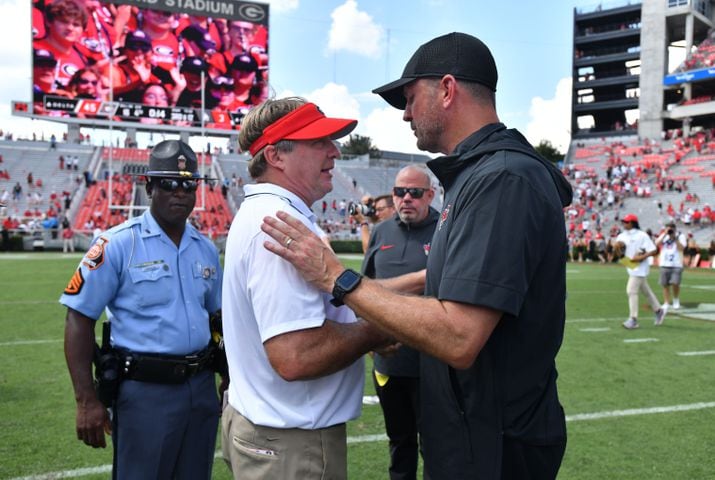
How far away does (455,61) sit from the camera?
1812 mm

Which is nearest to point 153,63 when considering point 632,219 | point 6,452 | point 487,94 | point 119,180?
point 119,180

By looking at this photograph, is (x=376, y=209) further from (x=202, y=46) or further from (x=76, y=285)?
(x=202, y=46)

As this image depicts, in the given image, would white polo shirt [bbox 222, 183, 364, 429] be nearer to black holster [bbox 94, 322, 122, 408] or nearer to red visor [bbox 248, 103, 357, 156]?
red visor [bbox 248, 103, 357, 156]

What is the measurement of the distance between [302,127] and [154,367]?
61.5 inches

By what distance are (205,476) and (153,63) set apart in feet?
129

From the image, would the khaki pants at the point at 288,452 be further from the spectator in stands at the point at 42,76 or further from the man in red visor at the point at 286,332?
the spectator in stands at the point at 42,76

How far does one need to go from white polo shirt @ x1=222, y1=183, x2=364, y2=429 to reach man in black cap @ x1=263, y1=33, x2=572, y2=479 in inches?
3.8

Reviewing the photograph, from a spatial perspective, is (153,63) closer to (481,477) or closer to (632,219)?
(632,219)

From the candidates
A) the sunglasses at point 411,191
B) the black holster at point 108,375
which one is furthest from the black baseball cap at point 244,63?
the black holster at point 108,375

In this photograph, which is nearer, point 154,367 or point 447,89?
point 447,89

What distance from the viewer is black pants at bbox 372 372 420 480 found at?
3.83 metres

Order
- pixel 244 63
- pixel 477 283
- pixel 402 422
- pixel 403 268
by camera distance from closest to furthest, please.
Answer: pixel 477 283, pixel 402 422, pixel 403 268, pixel 244 63

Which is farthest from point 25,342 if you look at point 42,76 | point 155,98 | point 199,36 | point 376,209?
point 199,36

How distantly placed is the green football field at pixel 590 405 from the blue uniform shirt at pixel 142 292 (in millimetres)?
1530
